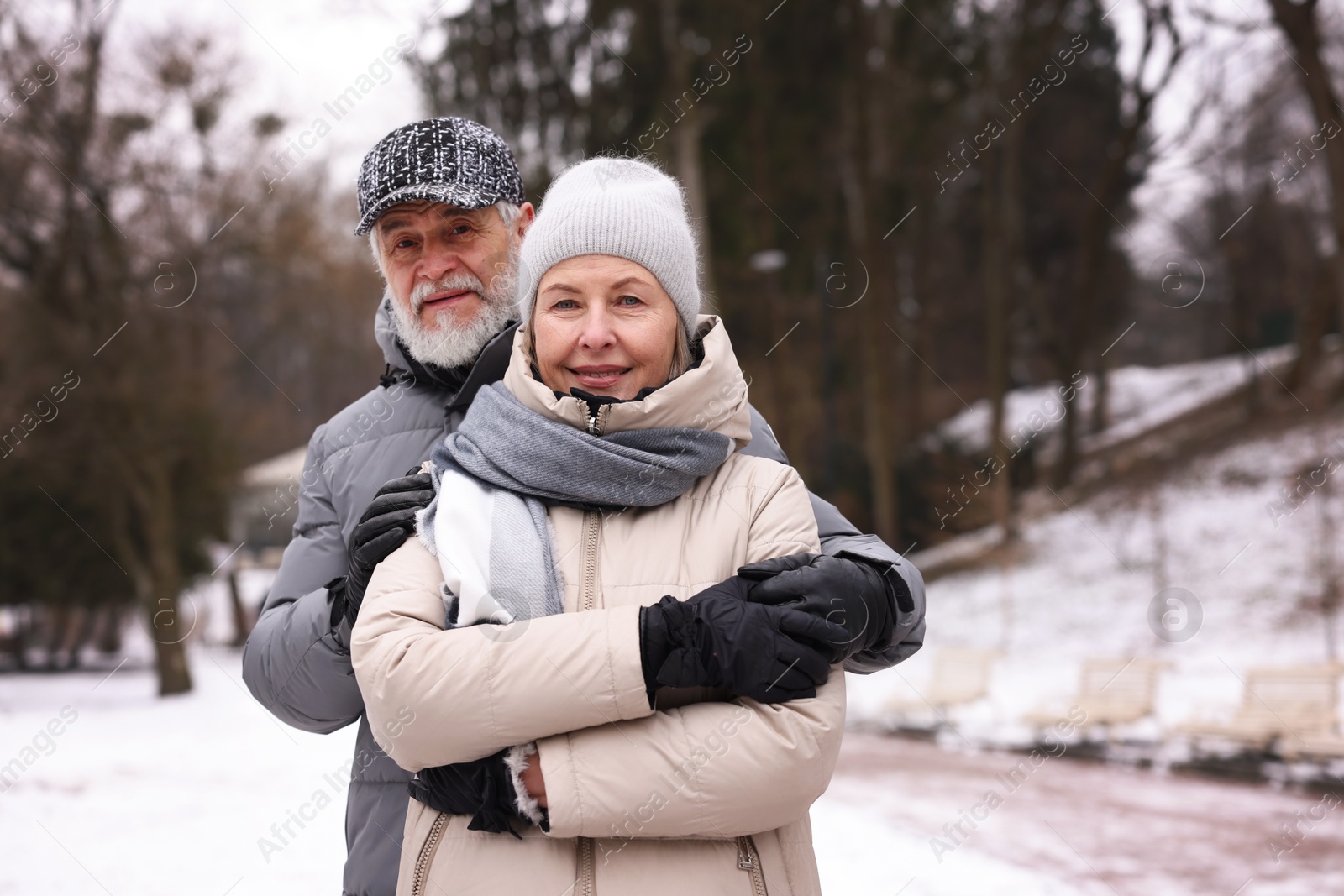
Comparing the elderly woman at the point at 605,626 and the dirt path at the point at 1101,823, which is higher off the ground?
the elderly woman at the point at 605,626

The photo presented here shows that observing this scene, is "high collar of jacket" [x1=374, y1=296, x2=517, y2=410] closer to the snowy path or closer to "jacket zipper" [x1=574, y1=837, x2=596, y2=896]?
"jacket zipper" [x1=574, y1=837, x2=596, y2=896]

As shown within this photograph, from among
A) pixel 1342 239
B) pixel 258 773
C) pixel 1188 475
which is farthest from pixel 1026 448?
pixel 258 773

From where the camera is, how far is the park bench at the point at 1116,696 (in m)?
11.4

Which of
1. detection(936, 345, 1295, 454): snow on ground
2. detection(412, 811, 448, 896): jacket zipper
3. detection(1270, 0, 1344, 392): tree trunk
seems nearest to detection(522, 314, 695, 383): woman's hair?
detection(412, 811, 448, 896): jacket zipper

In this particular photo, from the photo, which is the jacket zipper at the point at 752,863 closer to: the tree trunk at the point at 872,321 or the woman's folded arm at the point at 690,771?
the woman's folded arm at the point at 690,771

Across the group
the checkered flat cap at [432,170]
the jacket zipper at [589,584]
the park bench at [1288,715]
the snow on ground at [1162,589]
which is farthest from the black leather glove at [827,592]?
the snow on ground at [1162,589]

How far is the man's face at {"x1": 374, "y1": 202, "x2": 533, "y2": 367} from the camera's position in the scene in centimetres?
234

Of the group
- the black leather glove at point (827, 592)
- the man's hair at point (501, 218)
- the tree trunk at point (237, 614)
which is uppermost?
the tree trunk at point (237, 614)

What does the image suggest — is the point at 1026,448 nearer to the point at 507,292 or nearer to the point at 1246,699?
the point at 1246,699

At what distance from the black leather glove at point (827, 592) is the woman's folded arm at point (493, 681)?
21 centimetres

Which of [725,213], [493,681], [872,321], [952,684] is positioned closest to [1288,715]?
[952,684]

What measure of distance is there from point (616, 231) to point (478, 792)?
93 cm

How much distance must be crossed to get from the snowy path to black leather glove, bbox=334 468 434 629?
2938 mm

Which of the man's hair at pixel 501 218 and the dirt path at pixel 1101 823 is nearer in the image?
the man's hair at pixel 501 218
